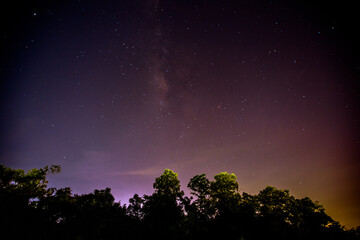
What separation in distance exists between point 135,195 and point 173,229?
8758mm

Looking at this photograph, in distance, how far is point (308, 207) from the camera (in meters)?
24.9

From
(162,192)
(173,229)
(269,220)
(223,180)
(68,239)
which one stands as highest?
(223,180)

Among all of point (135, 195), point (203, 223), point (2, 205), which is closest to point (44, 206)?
point (2, 205)

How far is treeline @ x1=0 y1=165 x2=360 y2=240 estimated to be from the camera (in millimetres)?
16281

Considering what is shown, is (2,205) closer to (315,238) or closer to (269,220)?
(269,220)

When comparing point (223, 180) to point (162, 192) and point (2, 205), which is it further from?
point (2, 205)

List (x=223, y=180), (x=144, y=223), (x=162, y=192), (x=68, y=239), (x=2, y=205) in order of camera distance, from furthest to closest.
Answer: (x=223, y=180)
(x=162, y=192)
(x=144, y=223)
(x=2, y=205)
(x=68, y=239)

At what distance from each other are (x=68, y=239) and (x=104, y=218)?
452cm

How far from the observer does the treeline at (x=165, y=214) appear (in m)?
16.3

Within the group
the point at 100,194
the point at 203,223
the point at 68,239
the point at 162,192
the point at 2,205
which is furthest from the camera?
the point at 100,194

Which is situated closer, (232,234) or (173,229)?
(173,229)

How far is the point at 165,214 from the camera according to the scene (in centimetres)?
1919

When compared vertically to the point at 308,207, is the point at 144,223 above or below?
below

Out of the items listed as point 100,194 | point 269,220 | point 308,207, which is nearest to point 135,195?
point 100,194
